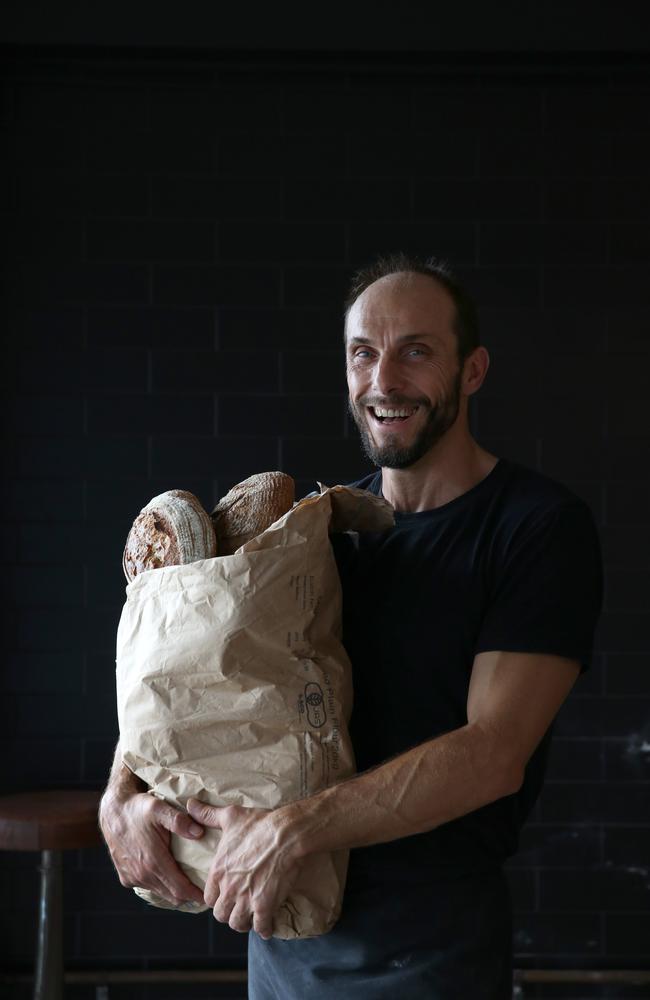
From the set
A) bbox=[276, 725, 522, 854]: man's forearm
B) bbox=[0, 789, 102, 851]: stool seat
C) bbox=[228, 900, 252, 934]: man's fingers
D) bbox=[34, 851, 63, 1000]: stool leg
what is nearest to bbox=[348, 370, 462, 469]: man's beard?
bbox=[276, 725, 522, 854]: man's forearm

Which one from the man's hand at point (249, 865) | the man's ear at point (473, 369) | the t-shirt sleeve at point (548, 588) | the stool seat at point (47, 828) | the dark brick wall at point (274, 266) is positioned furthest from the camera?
the dark brick wall at point (274, 266)

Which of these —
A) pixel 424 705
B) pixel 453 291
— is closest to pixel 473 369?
pixel 453 291

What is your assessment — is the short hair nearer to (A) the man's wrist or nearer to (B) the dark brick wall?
A: (A) the man's wrist

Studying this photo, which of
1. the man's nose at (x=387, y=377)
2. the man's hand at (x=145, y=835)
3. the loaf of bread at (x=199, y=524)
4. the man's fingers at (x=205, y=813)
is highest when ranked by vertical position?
the man's nose at (x=387, y=377)

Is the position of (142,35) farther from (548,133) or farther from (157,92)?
(548,133)

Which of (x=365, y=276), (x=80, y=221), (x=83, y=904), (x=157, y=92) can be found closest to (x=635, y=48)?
(x=157, y=92)

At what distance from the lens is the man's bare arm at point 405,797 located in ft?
4.18

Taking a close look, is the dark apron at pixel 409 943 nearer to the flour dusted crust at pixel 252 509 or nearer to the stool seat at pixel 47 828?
the flour dusted crust at pixel 252 509

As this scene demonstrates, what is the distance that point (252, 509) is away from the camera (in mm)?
1355

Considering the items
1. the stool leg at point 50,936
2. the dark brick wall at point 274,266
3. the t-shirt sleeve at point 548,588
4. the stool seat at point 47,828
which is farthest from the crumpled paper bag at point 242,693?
the dark brick wall at point 274,266

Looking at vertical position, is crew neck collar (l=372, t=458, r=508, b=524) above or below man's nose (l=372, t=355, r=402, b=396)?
below

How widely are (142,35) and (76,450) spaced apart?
1.42 meters

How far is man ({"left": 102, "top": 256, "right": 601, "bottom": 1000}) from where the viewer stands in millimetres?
1316

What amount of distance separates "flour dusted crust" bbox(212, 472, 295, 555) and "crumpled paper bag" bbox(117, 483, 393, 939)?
0.03 meters
